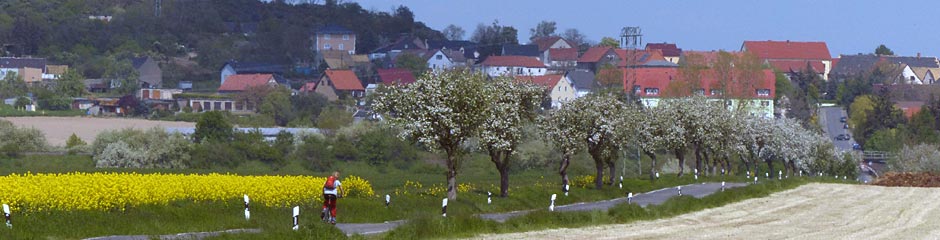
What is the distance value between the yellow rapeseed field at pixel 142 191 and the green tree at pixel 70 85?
387 feet

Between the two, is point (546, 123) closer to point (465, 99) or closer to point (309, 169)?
point (465, 99)

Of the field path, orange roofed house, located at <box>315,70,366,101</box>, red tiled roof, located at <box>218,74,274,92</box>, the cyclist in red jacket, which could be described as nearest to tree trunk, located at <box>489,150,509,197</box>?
the field path

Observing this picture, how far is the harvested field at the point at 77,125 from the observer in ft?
388

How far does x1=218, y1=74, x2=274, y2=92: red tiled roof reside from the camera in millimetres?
178500

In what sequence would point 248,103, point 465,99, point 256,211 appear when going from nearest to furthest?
1. point 256,211
2. point 465,99
3. point 248,103

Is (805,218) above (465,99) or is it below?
below

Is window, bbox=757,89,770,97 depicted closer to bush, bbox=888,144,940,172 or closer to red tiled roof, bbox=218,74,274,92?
bush, bbox=888,144,940,172

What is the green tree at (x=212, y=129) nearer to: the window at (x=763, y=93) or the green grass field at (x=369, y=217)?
the green grass field at (x=369, y=217)

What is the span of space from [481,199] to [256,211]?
12.9 metres

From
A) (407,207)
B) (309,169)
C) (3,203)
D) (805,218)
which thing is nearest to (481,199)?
(407,207)

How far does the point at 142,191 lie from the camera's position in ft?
133

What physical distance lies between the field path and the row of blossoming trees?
2.91 meters

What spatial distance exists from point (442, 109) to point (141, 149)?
46053mm

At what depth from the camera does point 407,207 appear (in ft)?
154
